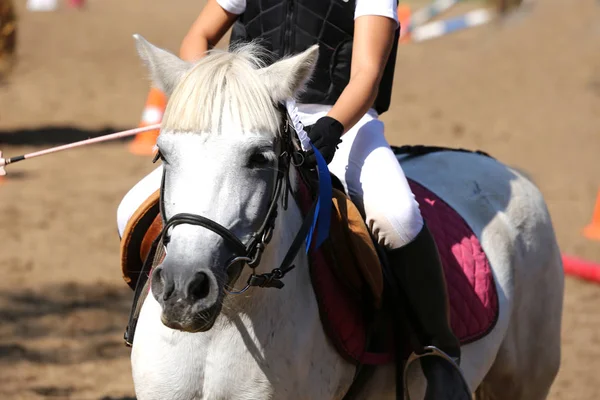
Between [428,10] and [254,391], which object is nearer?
[254,391]

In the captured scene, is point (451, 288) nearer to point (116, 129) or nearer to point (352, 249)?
point (352, 249)

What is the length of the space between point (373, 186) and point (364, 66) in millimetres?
406

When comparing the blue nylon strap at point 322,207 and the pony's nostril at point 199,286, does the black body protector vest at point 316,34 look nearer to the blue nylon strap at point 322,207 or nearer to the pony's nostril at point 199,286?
the blue nylon strap at point 322,207

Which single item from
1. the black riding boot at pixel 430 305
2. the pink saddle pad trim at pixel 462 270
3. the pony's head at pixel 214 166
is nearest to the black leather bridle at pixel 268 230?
the pony's head at pixel 214 166

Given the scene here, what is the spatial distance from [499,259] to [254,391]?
1.57 meters

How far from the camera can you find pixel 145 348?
2.77m

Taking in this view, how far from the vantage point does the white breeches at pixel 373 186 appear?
301cm

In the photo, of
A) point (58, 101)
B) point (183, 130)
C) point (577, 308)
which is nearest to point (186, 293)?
point (183, 130)

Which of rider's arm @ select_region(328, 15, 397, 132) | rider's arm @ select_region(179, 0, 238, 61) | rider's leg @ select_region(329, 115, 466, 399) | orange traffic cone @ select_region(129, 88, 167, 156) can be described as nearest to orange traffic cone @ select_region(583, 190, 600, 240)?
orange traffic cone @ select_region(129, 88, 167, 156)

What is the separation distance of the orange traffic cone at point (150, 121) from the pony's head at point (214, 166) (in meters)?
7.61

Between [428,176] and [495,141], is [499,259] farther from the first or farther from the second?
[495,141]

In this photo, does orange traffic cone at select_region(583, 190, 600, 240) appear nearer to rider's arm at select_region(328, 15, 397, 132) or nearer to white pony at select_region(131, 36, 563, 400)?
white pony at select_region(131, 36, 563, 400)

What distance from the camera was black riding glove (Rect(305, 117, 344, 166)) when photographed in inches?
109

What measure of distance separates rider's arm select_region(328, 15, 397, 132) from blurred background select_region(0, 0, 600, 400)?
108 inches
